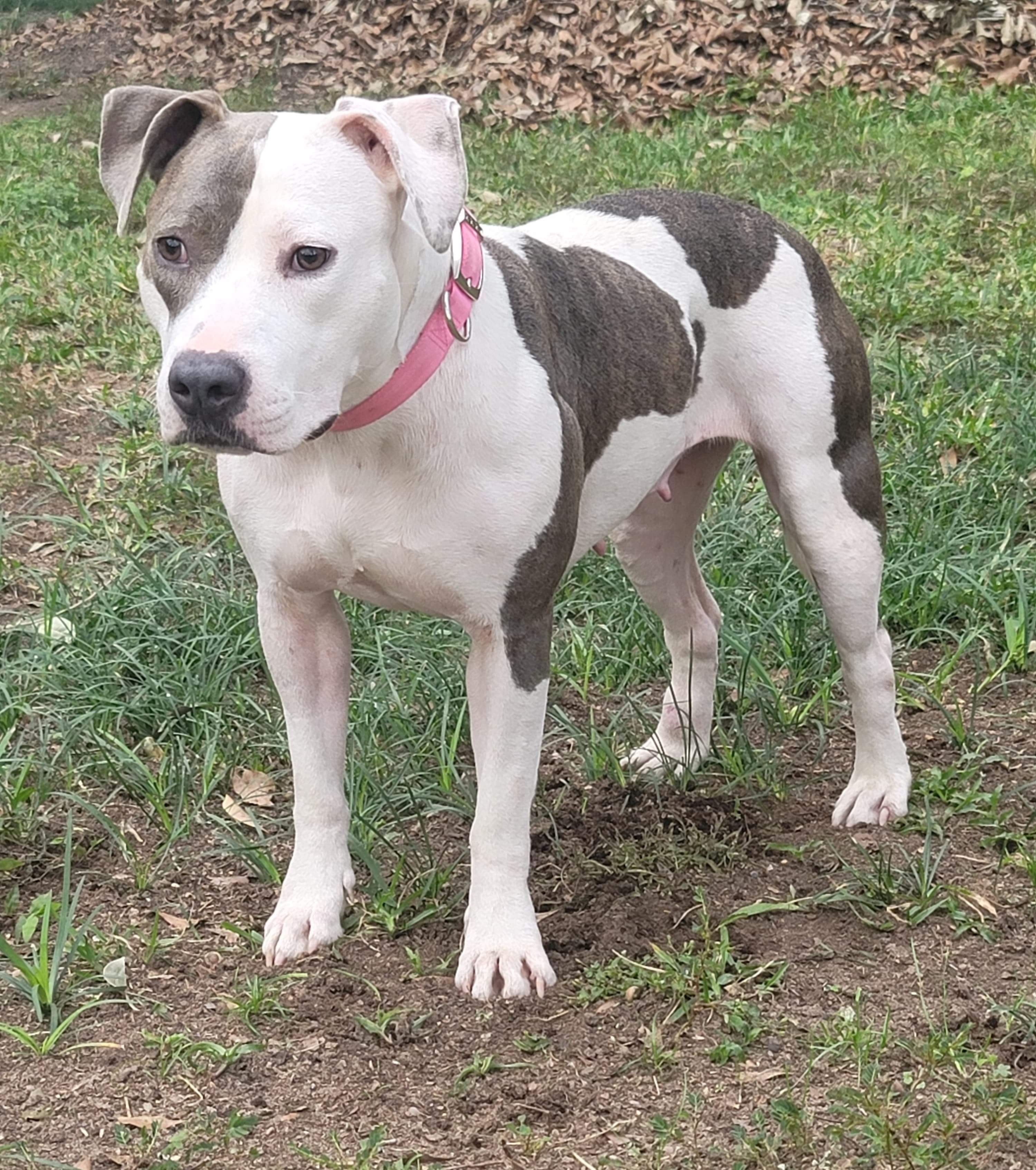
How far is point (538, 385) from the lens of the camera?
2920 millimetres

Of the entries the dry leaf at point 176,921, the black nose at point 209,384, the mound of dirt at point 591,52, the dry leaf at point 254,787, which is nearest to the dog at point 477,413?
the black nose at point 209,384

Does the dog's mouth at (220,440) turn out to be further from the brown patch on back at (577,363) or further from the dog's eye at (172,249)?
the brown patch on back at (577,363)

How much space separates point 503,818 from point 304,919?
20.0 inches

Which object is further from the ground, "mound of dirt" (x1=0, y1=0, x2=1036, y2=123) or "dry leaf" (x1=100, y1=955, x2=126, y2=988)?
"dry leaf" (x1=100, y1=955, x2=126, y2=988)

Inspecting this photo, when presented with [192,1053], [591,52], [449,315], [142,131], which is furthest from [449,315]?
[591,52]

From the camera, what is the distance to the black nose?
234 centimetres

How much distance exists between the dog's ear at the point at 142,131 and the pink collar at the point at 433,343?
0.48 meters

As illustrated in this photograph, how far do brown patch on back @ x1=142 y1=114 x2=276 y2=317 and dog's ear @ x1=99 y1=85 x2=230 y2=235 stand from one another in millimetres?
71

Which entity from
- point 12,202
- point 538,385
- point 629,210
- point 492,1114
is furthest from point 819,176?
point 492,1114

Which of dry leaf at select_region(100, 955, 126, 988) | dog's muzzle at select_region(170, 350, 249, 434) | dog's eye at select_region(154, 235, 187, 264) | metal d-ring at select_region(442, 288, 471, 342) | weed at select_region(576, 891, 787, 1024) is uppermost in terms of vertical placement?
dog's eye at select_region(154, 235, 187, 264)

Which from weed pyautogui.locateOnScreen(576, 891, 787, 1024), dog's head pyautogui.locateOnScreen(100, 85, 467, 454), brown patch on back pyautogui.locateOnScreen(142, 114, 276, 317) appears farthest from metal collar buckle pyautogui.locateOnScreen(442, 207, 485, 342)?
weed pyautogui.locateOnScreen(576, 891, 787, 1024)

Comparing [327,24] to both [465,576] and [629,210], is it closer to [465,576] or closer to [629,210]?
[629,210]

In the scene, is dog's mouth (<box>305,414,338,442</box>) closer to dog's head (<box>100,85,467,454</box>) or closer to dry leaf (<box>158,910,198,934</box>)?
dog's head (<box>100,85,467,454</box>)

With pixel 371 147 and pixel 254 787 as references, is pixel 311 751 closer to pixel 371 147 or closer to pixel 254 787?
pixel 254 787
